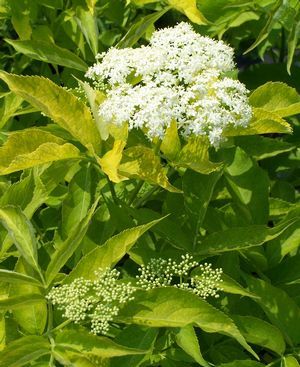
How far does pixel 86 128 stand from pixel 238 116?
393 millimetres

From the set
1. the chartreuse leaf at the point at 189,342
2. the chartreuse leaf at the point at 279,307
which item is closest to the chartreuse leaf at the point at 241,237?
the chartreuse leaf at the point at 279,307

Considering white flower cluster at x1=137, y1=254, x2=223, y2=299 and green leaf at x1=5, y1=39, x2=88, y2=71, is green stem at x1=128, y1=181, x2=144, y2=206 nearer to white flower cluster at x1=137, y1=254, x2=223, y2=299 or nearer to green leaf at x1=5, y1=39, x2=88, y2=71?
white flower cluster at x1=137, y1=254, x2=223, y2=299

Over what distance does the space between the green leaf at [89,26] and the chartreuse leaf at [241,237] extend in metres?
0.80

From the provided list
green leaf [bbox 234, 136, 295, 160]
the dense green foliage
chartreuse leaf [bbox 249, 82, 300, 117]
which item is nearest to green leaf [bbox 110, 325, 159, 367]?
the dense green foliage

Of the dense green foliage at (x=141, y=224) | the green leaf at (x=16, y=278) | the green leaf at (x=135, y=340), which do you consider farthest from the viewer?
the green leaf at (x=135, y=340)

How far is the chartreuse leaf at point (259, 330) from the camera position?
1758 millimetres

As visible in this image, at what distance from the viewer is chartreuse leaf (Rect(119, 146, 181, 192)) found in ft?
5.28

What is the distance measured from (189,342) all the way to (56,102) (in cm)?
66

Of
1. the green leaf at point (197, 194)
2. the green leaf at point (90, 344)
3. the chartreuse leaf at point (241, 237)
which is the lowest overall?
the chartreuse leaf at point (241, 237)

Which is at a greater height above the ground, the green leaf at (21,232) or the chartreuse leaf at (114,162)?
the chartreuse leaf at (114,162)

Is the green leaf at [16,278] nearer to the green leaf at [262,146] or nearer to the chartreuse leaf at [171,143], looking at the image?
the chartreuse leaf at [171,143]

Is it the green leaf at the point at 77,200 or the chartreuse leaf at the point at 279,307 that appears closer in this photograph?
the chartreuse leaf at the point at 279,307

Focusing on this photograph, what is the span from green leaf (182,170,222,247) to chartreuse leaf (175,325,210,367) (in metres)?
0.29

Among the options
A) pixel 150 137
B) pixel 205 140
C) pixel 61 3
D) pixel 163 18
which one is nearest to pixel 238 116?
pixel 205 140
